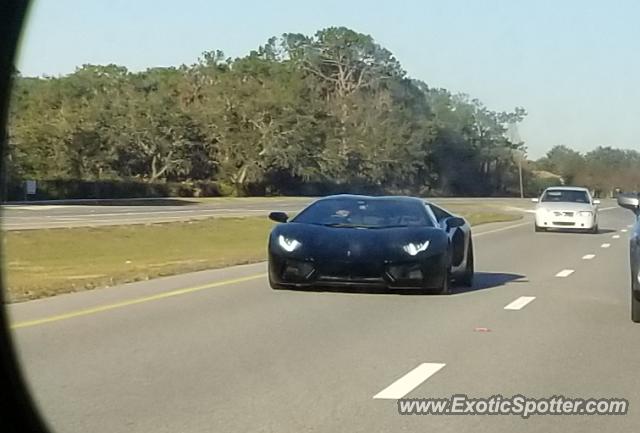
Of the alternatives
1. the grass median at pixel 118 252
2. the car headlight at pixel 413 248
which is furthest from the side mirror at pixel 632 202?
the grass median at pixel 118 252

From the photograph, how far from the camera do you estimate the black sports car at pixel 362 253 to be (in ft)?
49.2

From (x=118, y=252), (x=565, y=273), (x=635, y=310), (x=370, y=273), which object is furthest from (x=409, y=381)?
(x=118, y=252)

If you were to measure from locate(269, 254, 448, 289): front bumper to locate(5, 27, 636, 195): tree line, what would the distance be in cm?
4786

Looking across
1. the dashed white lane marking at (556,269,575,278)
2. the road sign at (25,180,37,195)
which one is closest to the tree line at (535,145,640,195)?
the road sign at (25,180,37,195)

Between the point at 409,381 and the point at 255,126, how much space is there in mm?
74622

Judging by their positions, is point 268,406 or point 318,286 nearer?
point 268,406

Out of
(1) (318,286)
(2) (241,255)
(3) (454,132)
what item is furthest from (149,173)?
(1) (318,286)

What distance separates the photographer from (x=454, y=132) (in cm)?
11656

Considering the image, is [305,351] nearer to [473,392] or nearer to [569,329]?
[473,392]

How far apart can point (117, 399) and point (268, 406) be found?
3.39ft

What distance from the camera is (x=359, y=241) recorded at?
49.6ft

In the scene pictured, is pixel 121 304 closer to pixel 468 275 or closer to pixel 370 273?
pixel 370 273

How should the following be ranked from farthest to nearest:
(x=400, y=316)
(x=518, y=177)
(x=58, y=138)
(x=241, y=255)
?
(x=518, y=177)
(x=58, y=138)
(x=241, y=255)
(x=400, y=316)

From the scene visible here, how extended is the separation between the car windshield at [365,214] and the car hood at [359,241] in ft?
1.47
